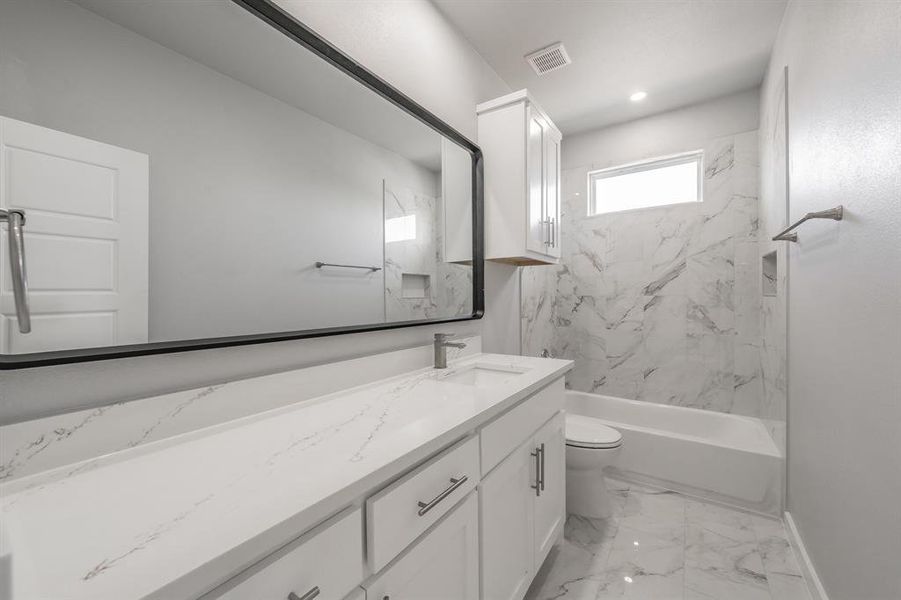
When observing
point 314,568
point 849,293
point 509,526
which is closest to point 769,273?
point 849,293

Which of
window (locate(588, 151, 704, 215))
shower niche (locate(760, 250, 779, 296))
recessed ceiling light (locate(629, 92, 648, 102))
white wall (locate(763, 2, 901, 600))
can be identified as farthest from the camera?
window (locate(588, 151, 704, 215))

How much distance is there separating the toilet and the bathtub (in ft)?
1.56

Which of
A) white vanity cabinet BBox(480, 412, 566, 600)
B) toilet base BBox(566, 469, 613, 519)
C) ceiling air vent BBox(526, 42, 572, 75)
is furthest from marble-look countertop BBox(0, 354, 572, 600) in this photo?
ceiling air vent BBox(526, 42, 572, 75)

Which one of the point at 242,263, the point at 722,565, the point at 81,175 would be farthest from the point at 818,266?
the point at 81,175

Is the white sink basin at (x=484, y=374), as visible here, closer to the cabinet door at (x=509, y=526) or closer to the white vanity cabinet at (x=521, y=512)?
the white vanity cabinet at (x=521, y=512)

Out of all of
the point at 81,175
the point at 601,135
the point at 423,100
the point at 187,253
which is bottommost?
the point at 187,253

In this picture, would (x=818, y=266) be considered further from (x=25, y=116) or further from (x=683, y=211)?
(x=25, y=116)

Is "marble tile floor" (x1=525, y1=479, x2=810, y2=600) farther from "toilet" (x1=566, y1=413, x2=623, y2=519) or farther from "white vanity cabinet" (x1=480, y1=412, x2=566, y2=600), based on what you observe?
"white vanity cabinet" (x1=480, y1=412, x2=566, y2=600)

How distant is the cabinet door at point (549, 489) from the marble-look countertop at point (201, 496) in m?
0.59

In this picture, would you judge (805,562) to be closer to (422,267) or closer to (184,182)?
(422,267)

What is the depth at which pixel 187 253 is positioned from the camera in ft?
2.81

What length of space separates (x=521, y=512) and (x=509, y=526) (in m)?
0.10

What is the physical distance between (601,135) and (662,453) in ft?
8.06

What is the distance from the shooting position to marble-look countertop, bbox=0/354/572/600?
0.42 meters
